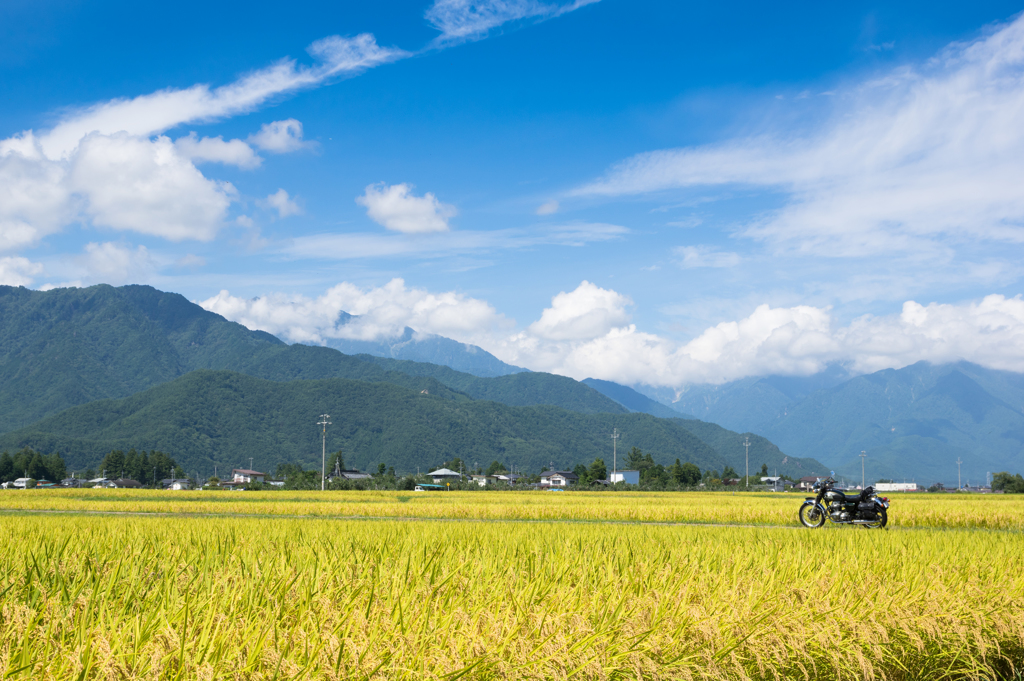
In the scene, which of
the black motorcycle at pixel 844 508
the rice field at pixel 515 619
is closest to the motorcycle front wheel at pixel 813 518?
the black motorcycle at pixel 844 508

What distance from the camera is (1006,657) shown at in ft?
23.9

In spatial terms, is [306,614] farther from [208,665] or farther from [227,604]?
[208,665]

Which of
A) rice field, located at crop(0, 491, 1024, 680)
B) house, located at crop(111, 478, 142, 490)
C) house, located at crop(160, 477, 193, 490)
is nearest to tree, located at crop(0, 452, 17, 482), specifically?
house, located at crop(111, 478, 142, 490)

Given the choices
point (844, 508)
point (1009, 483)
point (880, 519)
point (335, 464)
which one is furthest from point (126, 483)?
point (1009, 483)

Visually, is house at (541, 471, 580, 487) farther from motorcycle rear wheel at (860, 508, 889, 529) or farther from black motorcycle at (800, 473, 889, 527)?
motorcycle rear wheel at (860, 508, 889, 529)

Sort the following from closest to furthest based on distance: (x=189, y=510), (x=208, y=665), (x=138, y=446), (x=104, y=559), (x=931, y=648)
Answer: (x=208, y=665)
(x=931, y=648)
(x=104, y=559)
(x=189, y=510)
(x=138, y=446)

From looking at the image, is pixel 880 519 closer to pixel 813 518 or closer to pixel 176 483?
pixel 813 518

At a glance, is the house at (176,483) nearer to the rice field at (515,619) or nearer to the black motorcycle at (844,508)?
the black motorcycle at (844,508)

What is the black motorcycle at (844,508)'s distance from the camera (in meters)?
23.3

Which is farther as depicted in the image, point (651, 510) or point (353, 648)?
point (651, 510)

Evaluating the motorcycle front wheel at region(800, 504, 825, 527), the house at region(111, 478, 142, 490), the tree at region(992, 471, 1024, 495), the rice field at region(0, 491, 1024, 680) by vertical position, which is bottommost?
the house at region(111, 478, 142, 490)

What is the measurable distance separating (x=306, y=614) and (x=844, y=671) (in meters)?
5.26

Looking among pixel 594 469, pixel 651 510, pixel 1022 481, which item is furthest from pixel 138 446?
pixel 1022 481

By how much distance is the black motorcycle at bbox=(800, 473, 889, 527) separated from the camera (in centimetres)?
2327
